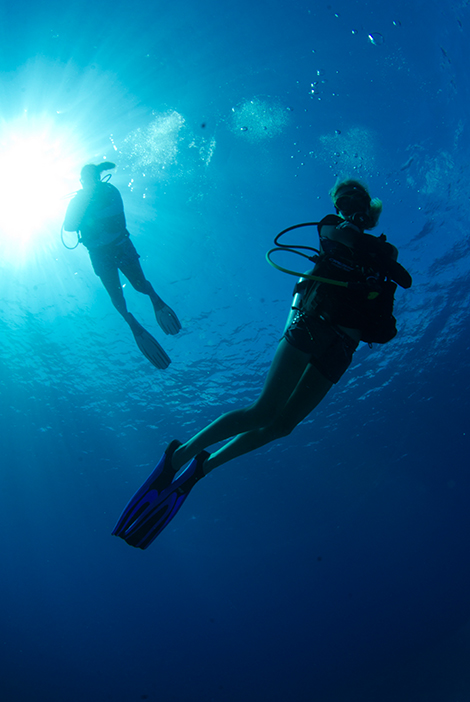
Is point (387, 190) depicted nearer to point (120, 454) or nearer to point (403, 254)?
point (403, 254)

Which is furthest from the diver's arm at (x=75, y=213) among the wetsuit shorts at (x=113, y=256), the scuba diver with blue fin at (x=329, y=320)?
the scuba diver with blue fin at (x=329, y=320)

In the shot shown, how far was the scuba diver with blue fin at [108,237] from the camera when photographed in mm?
4766

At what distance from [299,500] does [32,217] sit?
3120 cm

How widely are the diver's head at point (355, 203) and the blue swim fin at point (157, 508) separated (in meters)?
2.71

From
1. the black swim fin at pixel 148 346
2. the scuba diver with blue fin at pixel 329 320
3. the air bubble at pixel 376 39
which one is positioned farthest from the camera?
the air bubble at pixel 376 39

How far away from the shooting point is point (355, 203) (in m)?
2.93

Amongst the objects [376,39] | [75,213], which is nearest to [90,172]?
[75,213]

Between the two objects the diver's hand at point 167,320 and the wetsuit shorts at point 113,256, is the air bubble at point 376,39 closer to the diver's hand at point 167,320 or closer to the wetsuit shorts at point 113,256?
the wetsuit shorts at point 113,256

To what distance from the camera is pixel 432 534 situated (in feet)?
138

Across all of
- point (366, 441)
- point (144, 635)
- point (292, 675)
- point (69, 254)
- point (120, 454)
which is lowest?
point (292, 675)

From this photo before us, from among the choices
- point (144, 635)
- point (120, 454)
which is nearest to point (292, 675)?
point (144, 635)

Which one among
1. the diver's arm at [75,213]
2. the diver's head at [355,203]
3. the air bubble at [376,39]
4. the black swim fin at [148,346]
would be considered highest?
the air bubble at [376,39]

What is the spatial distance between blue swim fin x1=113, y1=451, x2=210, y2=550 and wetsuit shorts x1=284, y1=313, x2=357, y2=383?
63.5 inches

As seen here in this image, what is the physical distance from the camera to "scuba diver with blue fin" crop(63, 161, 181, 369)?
4766 mm
